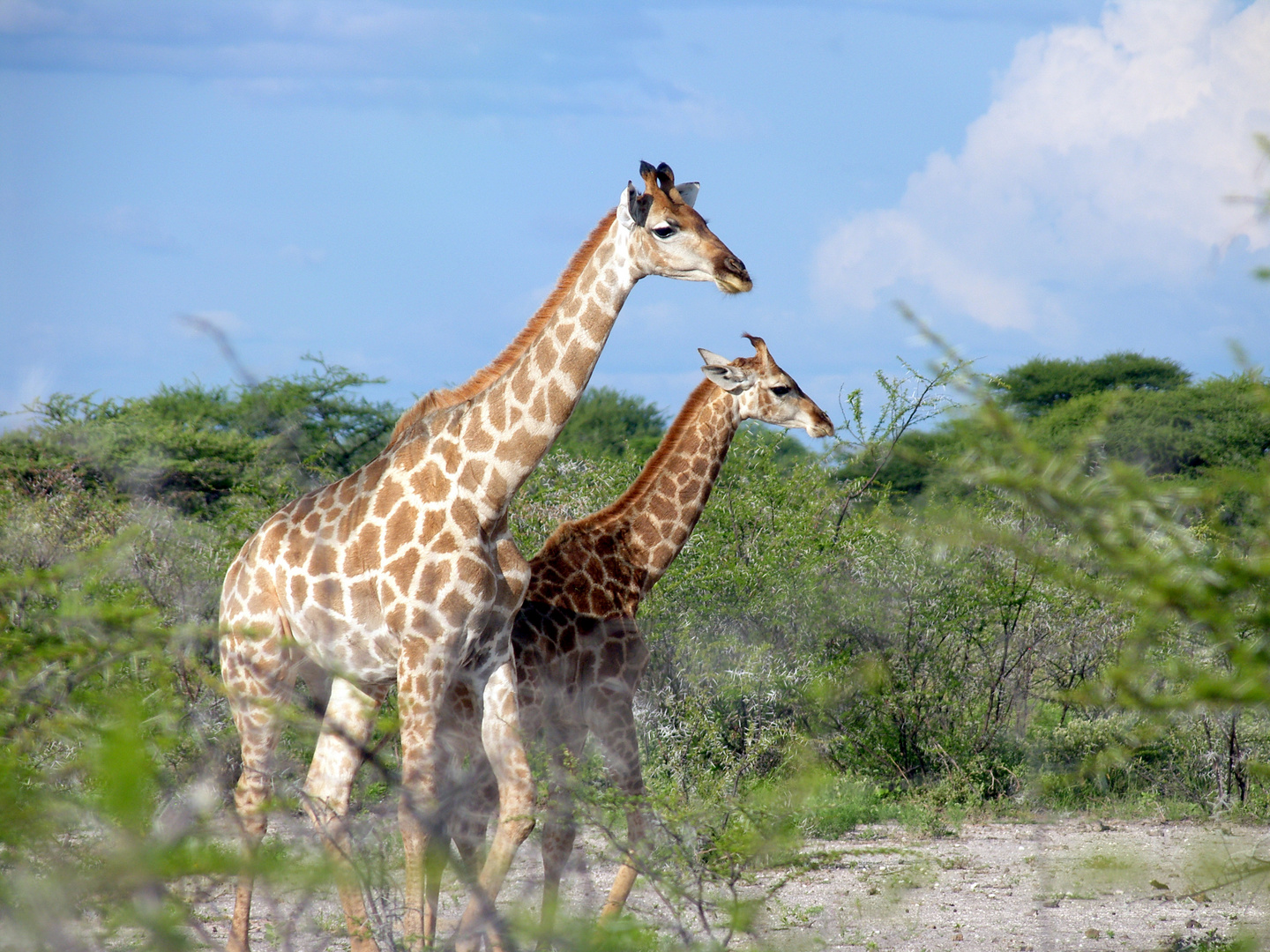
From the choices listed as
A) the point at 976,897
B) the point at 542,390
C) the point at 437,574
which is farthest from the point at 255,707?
the point at 976,897

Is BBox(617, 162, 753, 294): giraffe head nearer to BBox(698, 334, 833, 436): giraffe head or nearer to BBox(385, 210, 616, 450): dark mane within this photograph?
BBox(385, 210, 616, 450): dark mane

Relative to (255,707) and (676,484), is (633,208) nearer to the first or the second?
(676,484)

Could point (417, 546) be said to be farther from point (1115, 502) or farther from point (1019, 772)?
point (1019, 772)

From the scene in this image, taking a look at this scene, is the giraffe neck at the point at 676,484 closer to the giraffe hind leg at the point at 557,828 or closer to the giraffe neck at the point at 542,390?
the giraffe hind leg at the point at 557,828

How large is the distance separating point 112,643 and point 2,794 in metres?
0.57

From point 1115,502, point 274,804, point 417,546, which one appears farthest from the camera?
point 417,546

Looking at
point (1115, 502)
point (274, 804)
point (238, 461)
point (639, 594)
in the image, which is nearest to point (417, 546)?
point (639, 594)

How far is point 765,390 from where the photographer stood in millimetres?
6086

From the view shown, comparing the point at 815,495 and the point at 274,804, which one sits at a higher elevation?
the point at 815,495

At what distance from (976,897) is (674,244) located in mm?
3746

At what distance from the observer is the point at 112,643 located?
8.29 ft

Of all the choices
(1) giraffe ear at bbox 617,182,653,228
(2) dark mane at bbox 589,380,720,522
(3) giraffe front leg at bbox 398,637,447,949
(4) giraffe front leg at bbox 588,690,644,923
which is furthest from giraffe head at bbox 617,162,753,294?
(4) giraffe front leg at bbox 588,690,644,923

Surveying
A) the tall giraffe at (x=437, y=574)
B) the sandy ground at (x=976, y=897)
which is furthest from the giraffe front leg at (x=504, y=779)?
the sandy ground at (x=976, y=897)

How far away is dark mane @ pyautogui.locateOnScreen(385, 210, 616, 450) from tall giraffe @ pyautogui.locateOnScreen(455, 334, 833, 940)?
84 cm
